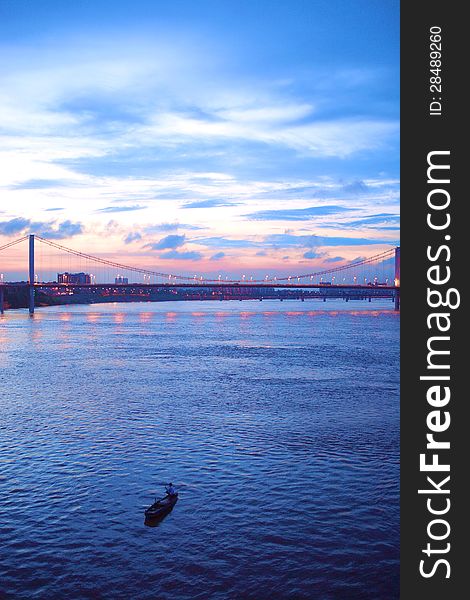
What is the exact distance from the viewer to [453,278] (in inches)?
258

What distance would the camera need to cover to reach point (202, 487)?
51.4 feet

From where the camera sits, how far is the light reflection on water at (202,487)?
1115cm

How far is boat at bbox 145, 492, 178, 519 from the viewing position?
44.2ft

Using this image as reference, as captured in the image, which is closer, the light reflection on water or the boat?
the light reflection on water

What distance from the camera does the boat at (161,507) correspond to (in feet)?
44.2

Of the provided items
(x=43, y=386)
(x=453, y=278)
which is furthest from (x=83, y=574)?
(x=43, y=386)

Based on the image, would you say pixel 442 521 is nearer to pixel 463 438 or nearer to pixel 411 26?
pixel 463 438

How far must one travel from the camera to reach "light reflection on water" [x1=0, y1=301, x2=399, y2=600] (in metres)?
11.1

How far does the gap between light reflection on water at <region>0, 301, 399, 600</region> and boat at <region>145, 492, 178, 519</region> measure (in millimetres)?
201

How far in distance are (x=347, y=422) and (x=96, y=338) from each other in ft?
150

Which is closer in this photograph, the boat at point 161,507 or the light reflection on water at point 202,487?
the light reflection on water at point 202,487

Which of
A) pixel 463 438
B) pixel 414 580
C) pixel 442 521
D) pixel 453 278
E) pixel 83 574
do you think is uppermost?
pixel 453 278

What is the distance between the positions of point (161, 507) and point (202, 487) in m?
2.11

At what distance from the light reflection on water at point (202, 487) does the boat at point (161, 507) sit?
201 mm
